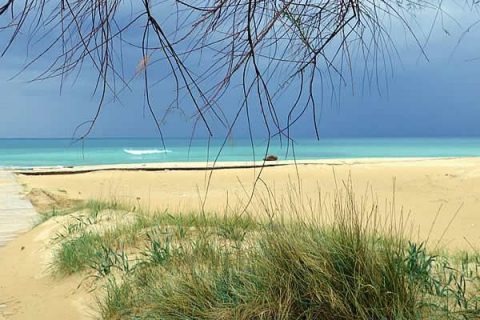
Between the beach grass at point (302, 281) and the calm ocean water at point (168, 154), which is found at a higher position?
the beach grass at point (302, 281)

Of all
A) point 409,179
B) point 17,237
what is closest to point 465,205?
point 409,179

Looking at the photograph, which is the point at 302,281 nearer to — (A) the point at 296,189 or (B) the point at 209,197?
(B) the point at 209,197

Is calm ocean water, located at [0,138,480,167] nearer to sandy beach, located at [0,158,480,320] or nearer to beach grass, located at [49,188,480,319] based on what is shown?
sandy beach, located at [0,158,480,320]

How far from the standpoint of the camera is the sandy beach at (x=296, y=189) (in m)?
10.8

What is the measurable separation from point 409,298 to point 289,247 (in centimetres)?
76

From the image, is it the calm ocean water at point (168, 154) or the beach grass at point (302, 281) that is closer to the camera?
the beach grass at point (302, 281)

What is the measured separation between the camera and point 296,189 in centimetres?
1468

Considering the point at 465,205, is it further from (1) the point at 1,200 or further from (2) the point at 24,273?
(1) the point at 1,200

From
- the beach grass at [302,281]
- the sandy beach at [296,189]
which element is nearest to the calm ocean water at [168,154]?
the sandy beach at [296,189]

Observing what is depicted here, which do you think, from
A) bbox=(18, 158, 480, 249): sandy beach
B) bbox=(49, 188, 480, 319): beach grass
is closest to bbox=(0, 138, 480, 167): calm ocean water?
bbox=(18, 158, 480, 249): sandy beach

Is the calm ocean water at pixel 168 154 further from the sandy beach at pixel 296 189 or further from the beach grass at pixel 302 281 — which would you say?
the beach grass at pixel 302 281

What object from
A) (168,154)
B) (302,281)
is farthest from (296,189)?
(168,154)

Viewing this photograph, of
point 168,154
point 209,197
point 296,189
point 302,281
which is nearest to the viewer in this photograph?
point 302,281

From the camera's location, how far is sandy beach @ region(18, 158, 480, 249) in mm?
10758
